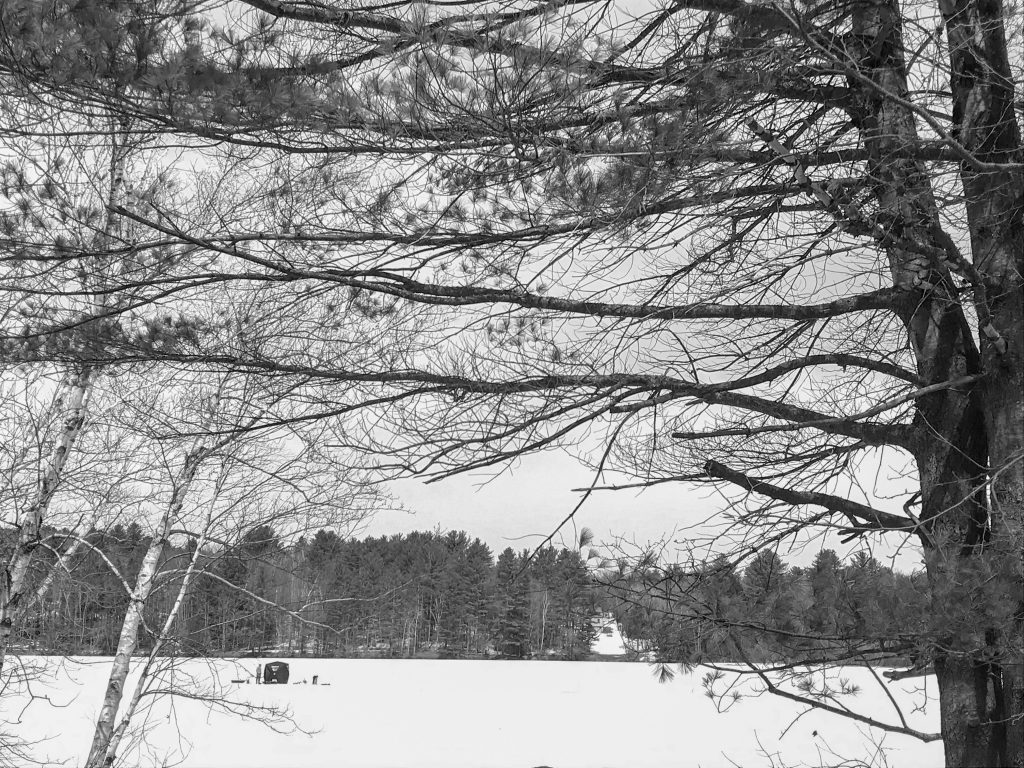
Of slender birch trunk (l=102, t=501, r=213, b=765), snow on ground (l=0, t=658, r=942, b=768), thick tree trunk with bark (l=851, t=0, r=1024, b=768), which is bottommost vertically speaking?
snow on ground (l=0, t=658, r=942, b=768)

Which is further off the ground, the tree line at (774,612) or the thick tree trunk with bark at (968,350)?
the thick tree trunk with bark at (968,350)

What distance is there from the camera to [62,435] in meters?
6.54

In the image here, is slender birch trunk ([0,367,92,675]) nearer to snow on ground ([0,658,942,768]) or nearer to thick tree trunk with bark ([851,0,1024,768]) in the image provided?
snow on ground ([0,658,942,768])

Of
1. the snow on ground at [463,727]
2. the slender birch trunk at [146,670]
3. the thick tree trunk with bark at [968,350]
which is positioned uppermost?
the thick tree trunk with bark at [968,350]

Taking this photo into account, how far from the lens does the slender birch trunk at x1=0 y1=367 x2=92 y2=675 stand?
577 cm

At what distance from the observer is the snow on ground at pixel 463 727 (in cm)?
1371

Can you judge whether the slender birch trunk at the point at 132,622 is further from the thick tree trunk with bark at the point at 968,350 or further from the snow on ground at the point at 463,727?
the thick tree trunk with bark at the point at 968,350

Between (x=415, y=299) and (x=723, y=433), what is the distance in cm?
157

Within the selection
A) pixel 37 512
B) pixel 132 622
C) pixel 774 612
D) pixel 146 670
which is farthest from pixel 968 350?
pixel 146 670

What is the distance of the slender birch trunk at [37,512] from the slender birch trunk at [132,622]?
100 cm

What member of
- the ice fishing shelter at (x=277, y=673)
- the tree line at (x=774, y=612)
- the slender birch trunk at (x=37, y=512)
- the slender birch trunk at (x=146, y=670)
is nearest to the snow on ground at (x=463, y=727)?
the ice fishing shelter at (x=277, y=673)

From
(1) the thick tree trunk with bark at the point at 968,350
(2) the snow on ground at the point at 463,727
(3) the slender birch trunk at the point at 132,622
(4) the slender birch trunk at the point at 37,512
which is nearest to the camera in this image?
(1) the thick tree trunk with bark at the point at 968,350

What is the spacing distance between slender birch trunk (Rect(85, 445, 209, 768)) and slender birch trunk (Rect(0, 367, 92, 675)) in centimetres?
100

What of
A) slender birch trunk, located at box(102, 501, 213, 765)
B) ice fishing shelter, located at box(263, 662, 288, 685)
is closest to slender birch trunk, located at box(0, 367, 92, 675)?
slender birch trunk, located at box(102, 501, 213, 765)
